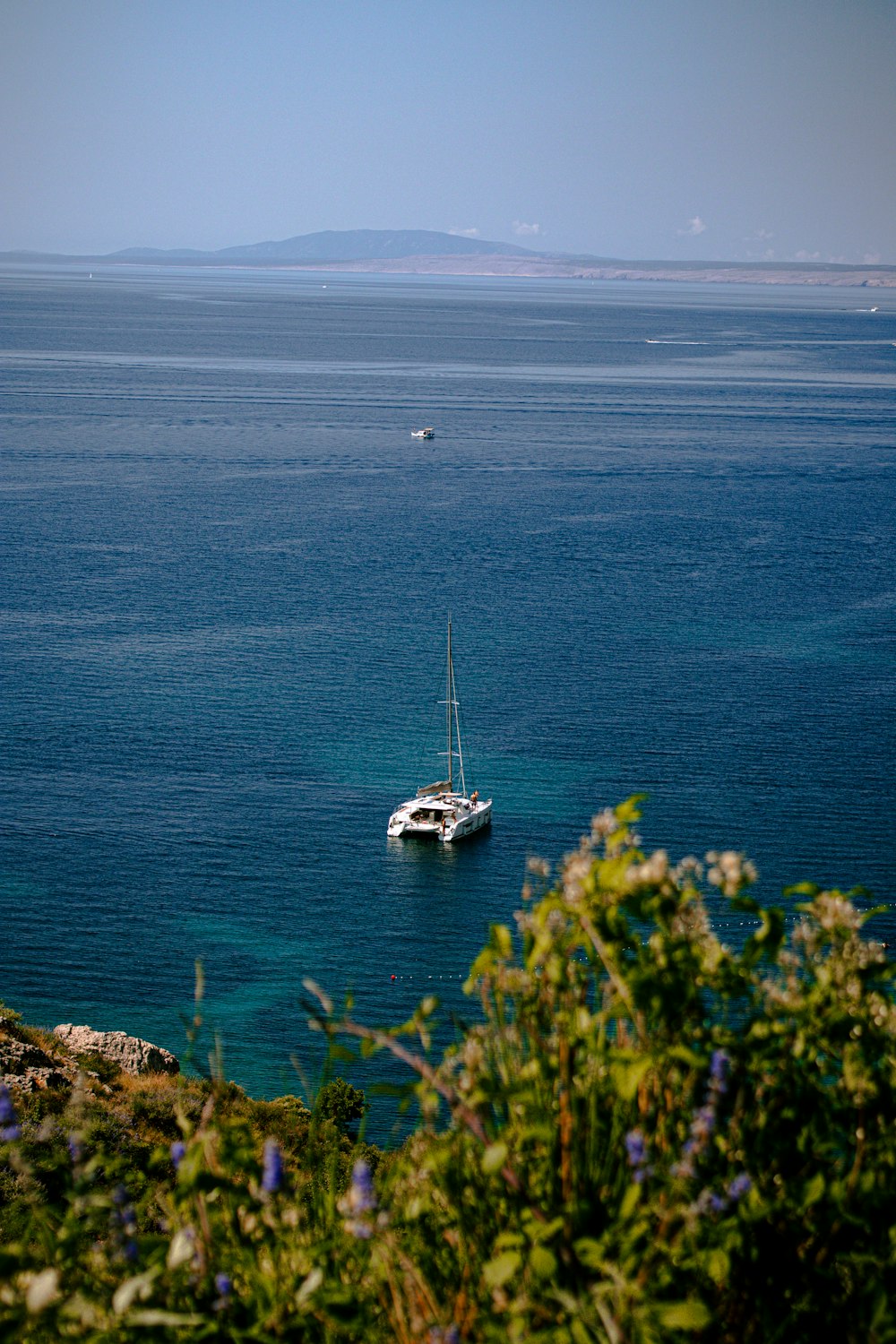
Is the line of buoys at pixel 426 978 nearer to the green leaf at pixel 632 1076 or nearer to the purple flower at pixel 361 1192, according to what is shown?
the purple flower at pixel 361 1192

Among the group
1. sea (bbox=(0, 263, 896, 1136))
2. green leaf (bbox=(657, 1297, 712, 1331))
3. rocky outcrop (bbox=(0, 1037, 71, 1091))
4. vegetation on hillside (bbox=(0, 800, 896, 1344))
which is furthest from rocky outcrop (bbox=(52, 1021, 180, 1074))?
green leaf (bbox=(657, 1297, 712, 1331))

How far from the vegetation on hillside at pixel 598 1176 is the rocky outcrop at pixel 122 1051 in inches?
930

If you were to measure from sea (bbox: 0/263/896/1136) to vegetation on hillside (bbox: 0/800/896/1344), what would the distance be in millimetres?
3453

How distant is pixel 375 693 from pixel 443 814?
1255cm

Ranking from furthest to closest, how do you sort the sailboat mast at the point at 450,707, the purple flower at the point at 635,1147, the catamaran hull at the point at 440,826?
the sailboat mast at the point at 450,707 → the catamaran hull at the point at 440,826 → the purple flower at the point at 635,1147

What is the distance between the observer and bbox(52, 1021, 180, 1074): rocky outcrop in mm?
27531

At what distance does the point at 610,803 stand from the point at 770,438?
81278mm

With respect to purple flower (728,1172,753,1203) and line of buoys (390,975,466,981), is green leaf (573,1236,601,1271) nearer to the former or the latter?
purple flower (728,1172,753,1203)

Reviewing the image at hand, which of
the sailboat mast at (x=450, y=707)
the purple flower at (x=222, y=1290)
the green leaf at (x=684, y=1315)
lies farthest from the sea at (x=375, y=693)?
the green leaf at (x=684, y=1315)

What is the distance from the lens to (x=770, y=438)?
4695 inches

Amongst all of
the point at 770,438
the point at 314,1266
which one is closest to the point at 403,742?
the point at 314,1266

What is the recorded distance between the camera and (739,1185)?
4242mm

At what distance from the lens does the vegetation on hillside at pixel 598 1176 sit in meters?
4.14

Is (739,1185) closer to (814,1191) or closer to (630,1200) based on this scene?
(814,1191)
